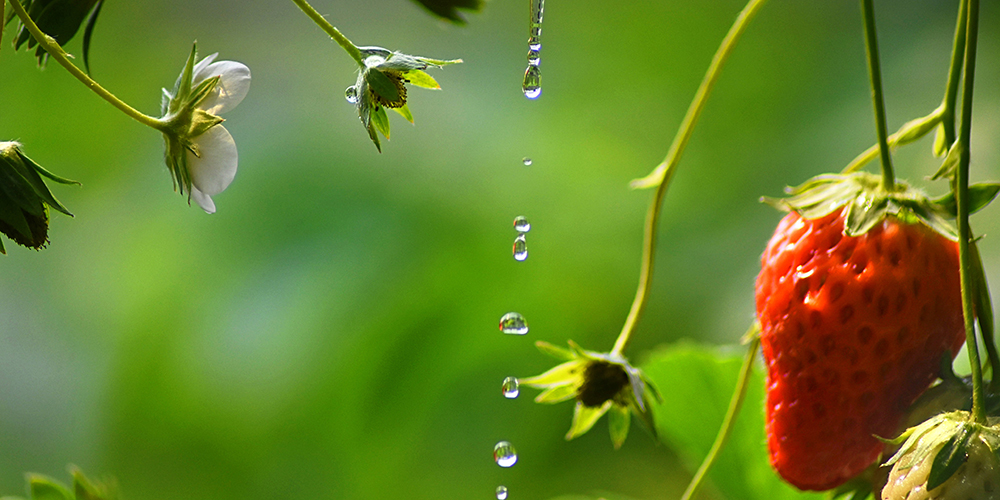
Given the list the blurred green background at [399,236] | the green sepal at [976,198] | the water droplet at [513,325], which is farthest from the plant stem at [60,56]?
the blurred green background at [399,236]

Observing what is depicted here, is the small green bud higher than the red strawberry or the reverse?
higher

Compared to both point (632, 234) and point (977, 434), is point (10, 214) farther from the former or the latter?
point (632, 234)

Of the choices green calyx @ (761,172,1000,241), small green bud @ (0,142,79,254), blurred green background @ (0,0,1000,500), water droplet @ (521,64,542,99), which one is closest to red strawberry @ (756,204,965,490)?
green calyx @ (761,172,1000,241)

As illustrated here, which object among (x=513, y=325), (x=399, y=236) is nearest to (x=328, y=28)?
(x=513, y=325)

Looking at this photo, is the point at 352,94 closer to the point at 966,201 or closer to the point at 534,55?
the point at 534,55

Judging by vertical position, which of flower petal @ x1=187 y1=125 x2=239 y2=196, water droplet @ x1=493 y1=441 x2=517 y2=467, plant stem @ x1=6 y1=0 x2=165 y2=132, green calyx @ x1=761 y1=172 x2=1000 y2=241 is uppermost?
plant stem @ x1=6 y1=0 x2=165 y2=132

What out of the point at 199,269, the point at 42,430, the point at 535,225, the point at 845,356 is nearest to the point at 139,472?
the point at 42,430

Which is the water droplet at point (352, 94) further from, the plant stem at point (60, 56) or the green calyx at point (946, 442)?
the green calyx at point (946, 442)

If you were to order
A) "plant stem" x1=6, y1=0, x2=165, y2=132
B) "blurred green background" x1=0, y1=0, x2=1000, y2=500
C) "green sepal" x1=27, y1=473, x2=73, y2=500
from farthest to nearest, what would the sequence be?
"blurred green background" x1=0, y1=0, x2=1000, y2=500, "green sepal" x1=27, y1=473, x2=73, y2=500, "plant stem" x1=6, y1=0, x2=165, y2=132

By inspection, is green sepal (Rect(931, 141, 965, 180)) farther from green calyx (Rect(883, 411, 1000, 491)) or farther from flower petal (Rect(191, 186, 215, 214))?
flower petal (Rect(191, 186, 215, 214))
